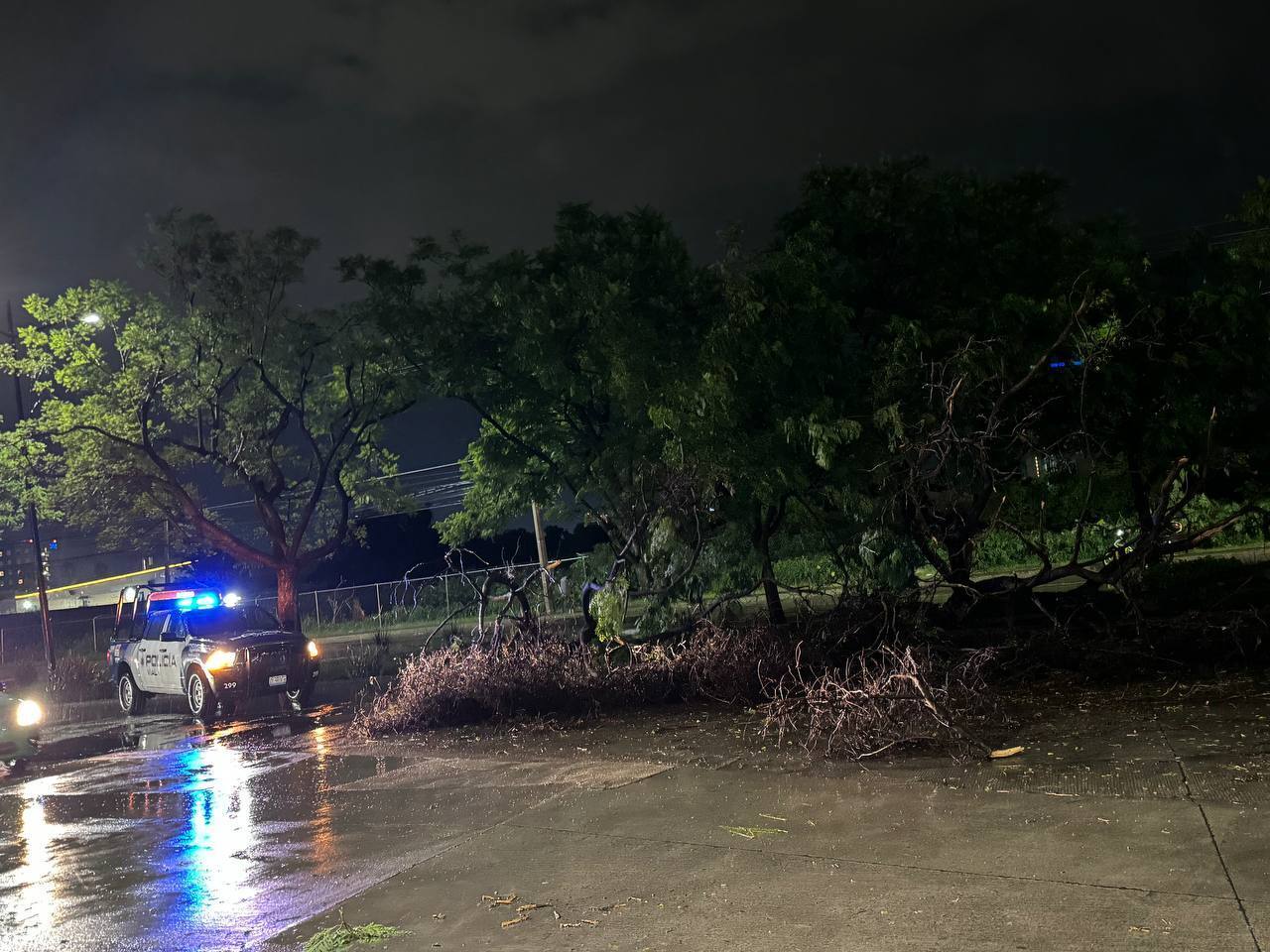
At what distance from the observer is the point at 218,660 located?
15609mm

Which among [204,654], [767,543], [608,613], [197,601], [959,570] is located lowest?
[959,570]

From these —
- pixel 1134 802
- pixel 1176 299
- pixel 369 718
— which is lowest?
pixel 1134 802

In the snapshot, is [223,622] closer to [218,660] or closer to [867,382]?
[218,660]

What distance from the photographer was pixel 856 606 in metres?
11.8

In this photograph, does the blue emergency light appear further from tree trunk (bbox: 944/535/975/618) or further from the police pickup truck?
tree trunk (bbox: 944/535/975/618)

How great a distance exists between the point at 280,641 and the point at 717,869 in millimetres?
11858

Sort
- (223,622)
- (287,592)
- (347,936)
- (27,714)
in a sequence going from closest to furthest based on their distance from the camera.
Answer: (347,936)
(27,714)
(223,622)
(287,592)

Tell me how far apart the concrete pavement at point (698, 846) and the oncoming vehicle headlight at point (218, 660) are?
5816mm

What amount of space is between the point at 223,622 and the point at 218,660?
1.82 metres

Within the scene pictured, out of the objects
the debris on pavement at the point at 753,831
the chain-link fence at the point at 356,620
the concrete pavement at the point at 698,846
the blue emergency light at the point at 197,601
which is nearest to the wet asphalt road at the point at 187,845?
the concrete pavement at the point at 698,846

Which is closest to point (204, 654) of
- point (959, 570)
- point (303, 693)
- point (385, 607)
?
point (303, 693)

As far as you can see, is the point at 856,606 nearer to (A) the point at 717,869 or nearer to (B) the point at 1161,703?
(B) the point at 1161,703

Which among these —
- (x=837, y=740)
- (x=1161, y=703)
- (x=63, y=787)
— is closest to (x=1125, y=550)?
(x=1161, y=703)

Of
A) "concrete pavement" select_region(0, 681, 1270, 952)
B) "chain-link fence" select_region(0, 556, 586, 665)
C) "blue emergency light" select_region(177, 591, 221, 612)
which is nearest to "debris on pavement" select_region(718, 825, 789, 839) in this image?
"concrete pavement" select_region(0, 681, 1270, 952)
